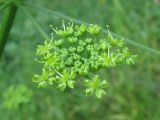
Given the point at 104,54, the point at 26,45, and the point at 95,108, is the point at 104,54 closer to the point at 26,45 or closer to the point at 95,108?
the point at 95,108

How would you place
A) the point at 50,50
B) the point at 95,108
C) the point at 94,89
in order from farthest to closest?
the point at 95,108
the point at 50,50
the point at 94,89

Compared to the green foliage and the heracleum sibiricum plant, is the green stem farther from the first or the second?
the green foliage

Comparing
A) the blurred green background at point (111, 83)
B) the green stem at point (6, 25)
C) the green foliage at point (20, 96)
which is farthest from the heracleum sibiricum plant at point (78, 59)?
the blurred green background at point (111, 83)

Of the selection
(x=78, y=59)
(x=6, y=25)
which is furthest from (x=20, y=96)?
(x=78, y=59)

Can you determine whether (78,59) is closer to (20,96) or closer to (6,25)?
(6,25)

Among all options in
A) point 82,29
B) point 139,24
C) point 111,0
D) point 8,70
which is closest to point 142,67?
point 139,24

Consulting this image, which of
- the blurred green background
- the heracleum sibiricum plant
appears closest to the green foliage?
the blurred green background
